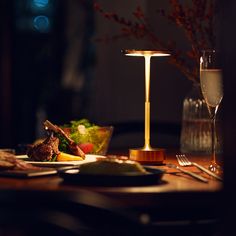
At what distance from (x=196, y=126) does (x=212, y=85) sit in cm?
64

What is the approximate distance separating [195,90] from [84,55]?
4.01 m

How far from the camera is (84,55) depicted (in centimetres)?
708

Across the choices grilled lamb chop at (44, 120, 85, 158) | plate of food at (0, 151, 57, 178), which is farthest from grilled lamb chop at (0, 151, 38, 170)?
grilled lamb chop at (44, 120, 85, 158)

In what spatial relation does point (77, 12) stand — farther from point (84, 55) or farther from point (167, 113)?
point (167, 113)

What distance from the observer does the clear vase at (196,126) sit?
3.10m

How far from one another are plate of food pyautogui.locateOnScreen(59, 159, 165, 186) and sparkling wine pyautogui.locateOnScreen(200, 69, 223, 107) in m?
0.48

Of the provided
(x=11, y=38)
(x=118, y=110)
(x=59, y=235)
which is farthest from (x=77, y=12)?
(x=59, y=235)

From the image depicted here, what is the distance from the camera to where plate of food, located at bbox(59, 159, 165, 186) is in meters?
2.00

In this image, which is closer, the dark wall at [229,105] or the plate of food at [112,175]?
the dark wall at [229,105]

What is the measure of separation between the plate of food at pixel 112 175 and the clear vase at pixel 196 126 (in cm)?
102

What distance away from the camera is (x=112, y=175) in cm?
199

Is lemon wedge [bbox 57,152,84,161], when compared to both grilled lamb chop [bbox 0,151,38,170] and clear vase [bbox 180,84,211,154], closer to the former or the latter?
grilled lamb chop [bbox 0,151,38,170]

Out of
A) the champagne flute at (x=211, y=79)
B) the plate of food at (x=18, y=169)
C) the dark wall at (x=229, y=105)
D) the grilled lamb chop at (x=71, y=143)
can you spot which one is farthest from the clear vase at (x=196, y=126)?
the dark wall at (x=229, y=105)

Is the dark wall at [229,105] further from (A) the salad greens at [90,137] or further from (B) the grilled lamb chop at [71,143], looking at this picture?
(A) the salad greens at [90,137]
